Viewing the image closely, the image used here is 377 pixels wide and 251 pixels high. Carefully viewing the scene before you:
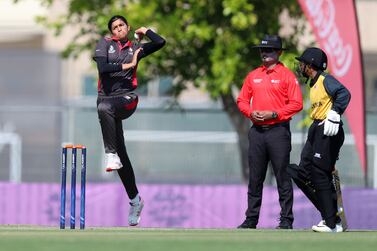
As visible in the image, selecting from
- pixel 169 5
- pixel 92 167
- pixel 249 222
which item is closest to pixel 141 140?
pixel 92 167

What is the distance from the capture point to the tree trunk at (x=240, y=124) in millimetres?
23241

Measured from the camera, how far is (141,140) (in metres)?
25.5

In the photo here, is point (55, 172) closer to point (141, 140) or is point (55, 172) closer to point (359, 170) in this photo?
point (141, 140)

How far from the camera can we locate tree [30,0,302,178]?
74.0 ft

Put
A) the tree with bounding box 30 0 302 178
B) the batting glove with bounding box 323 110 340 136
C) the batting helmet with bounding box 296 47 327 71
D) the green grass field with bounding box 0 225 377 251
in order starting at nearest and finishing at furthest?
the green grass field with bounding box 0 225 377 251 < the batting glove with bounding box 323 110 340 136 < the batting helmet with bounding box 296 47 327 71 < the tree with bounding box 30 0 302 178

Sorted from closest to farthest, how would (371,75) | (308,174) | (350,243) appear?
1. (350,243)
2. (308,174)
3. (371,75)

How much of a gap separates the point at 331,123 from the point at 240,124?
10.9 meters

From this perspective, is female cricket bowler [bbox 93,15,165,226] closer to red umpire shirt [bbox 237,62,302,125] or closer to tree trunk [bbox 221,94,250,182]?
red umpire shirt [bbox 237,62,302,125]

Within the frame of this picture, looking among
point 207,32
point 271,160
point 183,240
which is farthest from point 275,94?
point 207,32

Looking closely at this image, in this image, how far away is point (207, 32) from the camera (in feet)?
73.9

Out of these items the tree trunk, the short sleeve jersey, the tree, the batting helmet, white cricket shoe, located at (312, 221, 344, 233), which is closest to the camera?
white cricket shoe, located at (312, 221, 344, 233)

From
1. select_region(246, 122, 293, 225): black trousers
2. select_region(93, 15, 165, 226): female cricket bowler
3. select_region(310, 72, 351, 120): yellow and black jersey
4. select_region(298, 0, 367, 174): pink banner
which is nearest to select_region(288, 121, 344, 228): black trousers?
select_region(310, 72, 351, 120): yellow and black jersey

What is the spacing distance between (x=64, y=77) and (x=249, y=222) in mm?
15770

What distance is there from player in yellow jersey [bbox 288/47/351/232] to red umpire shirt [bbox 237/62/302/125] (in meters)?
0.39
